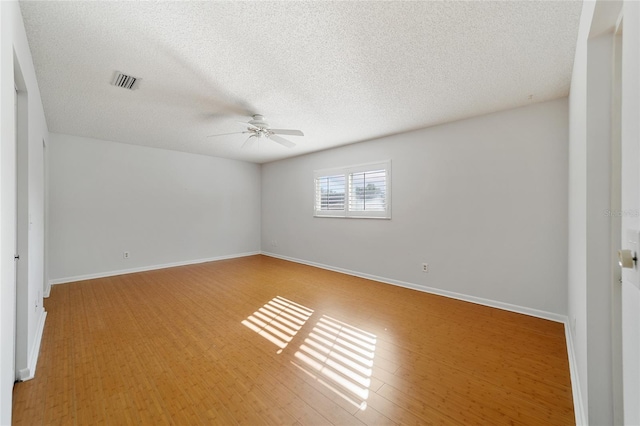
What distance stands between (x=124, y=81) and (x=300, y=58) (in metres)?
1.83

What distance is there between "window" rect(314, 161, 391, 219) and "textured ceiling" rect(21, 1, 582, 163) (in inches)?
44.1

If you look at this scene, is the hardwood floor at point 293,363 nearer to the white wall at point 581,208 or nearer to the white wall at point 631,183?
the white wall at point 581,208

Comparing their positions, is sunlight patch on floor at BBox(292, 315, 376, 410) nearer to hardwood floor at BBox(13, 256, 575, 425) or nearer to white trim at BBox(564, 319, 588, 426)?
hardwood floor at BBox(13, 256, 575, 425)

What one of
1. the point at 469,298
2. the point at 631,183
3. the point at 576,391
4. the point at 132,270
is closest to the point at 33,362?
the point at 132,270

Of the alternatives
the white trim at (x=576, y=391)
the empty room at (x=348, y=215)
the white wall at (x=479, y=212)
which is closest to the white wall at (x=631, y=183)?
the empty room at (x=348, y=215)

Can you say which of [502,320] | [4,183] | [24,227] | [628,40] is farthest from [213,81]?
[502,320]

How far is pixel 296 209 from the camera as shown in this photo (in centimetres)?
605

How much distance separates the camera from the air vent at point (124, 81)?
2.42 m

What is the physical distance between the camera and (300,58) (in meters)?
2.13

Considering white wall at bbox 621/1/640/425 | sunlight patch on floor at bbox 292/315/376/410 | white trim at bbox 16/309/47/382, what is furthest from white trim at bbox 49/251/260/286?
white wall at bbox 621/1/640/425

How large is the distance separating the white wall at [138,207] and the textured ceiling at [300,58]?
1.23 m

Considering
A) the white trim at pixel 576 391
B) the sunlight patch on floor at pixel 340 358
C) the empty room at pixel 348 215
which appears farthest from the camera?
the sunlight patch on floor at pixel 340 358

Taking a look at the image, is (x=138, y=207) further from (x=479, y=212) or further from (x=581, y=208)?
(x=581, y=208)

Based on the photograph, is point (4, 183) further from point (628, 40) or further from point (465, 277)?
point (465, 277)
